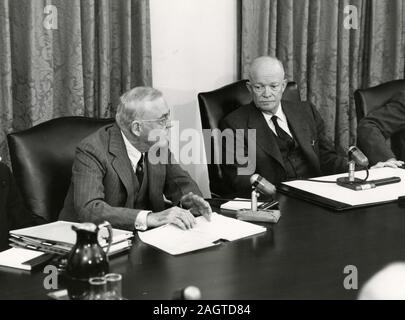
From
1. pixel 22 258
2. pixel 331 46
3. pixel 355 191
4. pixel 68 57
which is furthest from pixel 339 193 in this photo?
pixel 331 46

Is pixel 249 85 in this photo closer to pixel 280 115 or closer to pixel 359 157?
pixel 280 115

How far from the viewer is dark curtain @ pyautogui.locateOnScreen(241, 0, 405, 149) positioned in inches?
151

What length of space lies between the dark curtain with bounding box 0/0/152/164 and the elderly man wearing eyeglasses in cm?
70

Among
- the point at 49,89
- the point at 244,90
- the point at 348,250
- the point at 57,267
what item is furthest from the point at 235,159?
the point at 57,267

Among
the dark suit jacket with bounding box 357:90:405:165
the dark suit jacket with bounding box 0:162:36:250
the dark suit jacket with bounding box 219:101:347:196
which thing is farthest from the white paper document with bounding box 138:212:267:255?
the dark suit jacket with bounding box 357:90:405:165

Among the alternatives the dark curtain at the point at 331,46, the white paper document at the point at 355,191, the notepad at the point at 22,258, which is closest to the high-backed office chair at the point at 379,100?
the dark curtain at the point at 331,46

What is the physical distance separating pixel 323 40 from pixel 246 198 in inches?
73.3

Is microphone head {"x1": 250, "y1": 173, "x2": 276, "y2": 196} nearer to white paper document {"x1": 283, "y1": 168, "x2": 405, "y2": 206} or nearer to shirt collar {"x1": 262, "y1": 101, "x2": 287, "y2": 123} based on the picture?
white paper document {"x1": 283, "y1": 168, "x2": 405, "y2": 206}

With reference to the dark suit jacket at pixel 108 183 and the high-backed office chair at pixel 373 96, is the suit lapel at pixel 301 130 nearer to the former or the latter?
the high-backed office chair at pixel 373 96

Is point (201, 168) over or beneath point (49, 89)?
beneath

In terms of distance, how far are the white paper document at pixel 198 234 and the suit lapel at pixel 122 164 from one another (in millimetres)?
381

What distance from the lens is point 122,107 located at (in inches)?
97.7
